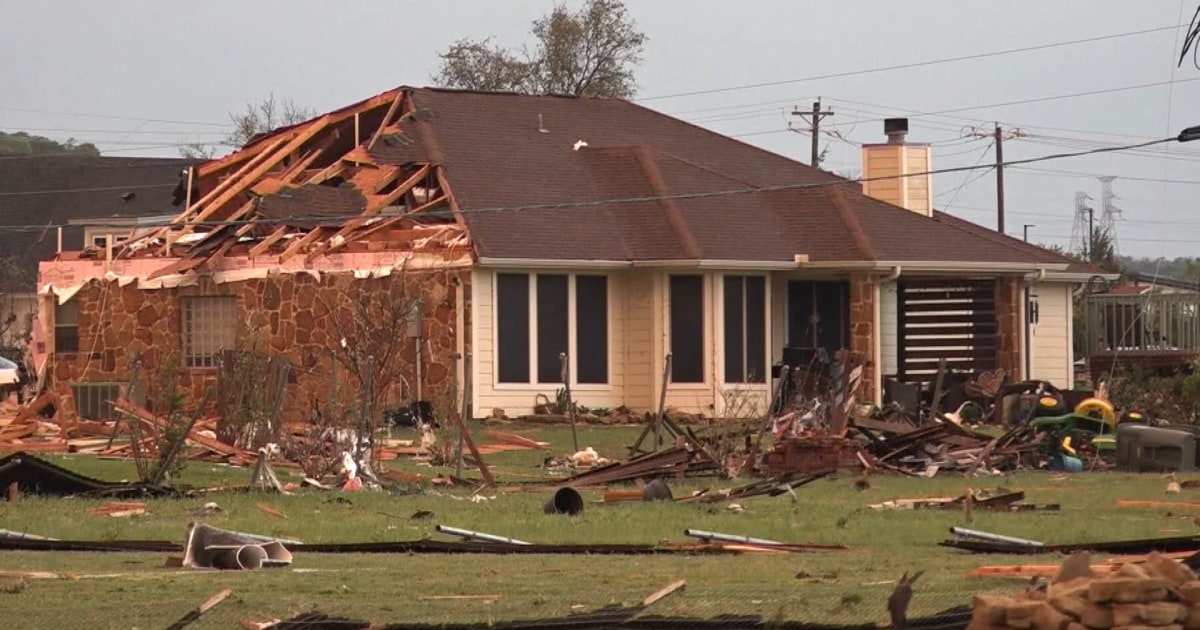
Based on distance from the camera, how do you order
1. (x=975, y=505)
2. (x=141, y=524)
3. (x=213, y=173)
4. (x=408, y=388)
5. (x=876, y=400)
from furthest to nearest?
(x=213, y=173), (x=876, y=400), (x=408, y=388), (x=975, y=505), (x=141, y=524)

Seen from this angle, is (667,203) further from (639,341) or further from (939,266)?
(939,266)

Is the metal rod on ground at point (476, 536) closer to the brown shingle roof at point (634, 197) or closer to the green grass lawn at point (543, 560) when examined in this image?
the green grass lawn at point (543, 560)

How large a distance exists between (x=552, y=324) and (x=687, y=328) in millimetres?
2455

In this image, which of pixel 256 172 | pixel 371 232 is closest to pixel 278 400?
pixel 371 232

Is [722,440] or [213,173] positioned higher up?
[213,173]

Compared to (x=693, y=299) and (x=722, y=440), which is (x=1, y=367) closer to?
(x=693, y=299)

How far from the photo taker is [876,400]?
3756 centimetres

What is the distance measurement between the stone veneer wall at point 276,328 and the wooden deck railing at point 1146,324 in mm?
15041

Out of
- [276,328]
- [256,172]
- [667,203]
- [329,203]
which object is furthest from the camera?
[256,172]

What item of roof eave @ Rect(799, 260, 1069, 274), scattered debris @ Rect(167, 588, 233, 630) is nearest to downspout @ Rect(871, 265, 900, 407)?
roof eave @ Rect(799, 260, 1069, 274)

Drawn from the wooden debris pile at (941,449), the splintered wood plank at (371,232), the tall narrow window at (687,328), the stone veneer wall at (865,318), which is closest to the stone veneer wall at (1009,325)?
the stone veneer wall at (865,318)

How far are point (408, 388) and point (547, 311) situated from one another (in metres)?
2.78

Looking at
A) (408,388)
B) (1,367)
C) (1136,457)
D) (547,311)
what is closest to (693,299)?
(547,311)

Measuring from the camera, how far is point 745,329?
36.6 meters
